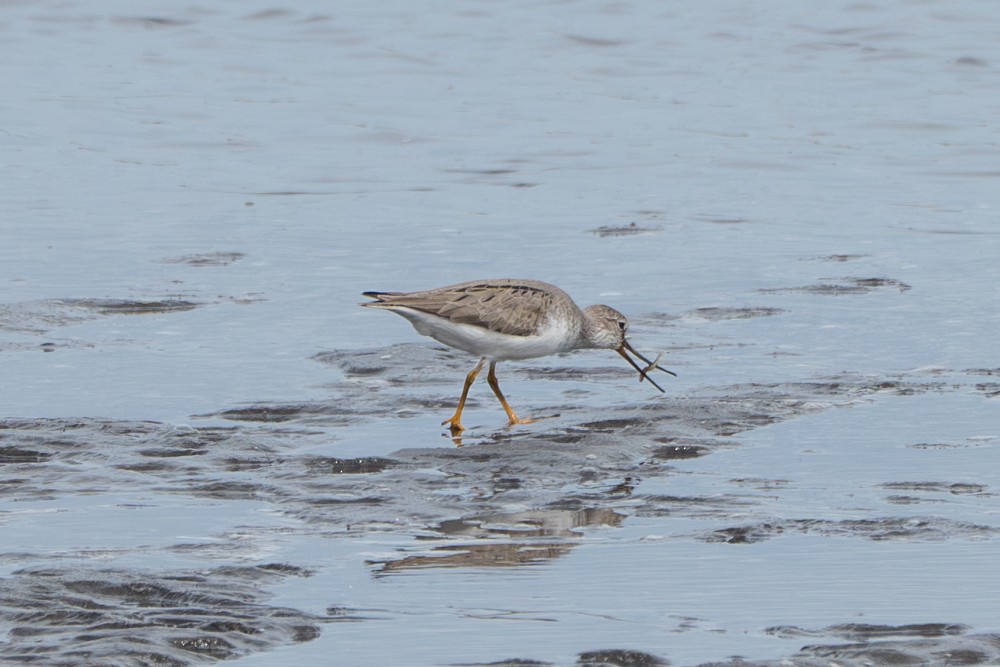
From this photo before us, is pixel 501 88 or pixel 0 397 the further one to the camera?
pixel 501 88

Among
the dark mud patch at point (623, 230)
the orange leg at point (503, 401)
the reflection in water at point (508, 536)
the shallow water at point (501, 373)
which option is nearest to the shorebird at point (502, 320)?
the orange leg at point (503, 401)

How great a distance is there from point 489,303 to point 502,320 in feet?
0.47

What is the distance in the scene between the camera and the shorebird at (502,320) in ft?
31.1

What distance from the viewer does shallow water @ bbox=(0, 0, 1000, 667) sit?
19.7 feet

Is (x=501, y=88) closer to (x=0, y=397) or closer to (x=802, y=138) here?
(x=802, y=138)

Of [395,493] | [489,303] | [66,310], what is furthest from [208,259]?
[395,493]

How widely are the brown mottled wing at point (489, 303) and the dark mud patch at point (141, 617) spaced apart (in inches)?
128

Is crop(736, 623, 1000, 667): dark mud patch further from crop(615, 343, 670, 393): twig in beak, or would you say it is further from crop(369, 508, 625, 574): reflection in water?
crop(615, 343, 670, 393): twig in beak

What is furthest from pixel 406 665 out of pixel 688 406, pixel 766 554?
pixel 688 406

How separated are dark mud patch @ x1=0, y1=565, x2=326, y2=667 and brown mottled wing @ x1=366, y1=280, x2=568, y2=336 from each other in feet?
10.7

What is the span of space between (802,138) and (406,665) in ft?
→ 47.3

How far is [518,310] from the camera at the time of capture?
961cm

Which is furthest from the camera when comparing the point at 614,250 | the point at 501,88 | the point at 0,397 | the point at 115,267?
the point at 501,88

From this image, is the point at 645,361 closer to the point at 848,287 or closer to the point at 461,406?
the point at 461,406
